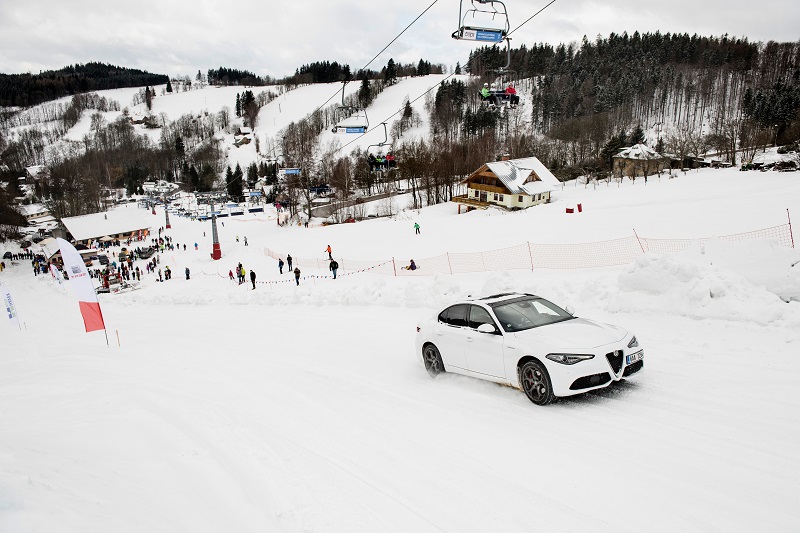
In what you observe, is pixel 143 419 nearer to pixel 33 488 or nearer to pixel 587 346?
pixel 33 488

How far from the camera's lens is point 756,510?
4.12m

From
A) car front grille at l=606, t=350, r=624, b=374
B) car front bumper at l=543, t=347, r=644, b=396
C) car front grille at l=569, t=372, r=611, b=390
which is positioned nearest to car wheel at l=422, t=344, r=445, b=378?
car front bumper at l=543, t=347, r=644, b=396

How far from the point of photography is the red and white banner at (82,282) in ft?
51.1

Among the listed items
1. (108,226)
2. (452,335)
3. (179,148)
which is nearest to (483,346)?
(452,335)

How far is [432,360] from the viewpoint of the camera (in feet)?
29.7

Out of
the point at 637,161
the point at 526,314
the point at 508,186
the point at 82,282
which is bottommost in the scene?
the point at 526,314

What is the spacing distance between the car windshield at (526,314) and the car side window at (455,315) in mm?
602

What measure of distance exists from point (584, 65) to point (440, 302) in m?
151

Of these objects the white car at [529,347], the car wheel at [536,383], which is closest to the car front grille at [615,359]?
the white car at [529,347]

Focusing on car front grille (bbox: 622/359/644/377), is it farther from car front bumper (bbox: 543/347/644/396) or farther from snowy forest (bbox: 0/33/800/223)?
snowy forest (bbox: 0/33/800/223)

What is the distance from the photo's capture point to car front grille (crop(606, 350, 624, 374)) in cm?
672

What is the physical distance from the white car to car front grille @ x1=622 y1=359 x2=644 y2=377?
0.01 metres

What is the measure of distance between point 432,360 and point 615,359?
11.3 feet

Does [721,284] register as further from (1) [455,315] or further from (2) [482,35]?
(2) [482,35]
